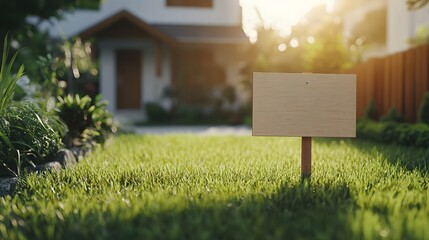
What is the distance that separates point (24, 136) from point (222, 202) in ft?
8.41

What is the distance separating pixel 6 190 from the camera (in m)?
4.40

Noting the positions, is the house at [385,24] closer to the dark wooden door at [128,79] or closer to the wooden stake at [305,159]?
the dark wooden door at [128,79]

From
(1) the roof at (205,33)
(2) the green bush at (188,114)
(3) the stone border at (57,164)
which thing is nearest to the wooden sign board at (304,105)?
(3) the stone border at (57,164)

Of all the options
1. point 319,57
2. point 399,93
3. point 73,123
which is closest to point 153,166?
point 73,123

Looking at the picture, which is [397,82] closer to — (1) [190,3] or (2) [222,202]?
(2) [222,202]

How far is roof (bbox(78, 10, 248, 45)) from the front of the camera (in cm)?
1769

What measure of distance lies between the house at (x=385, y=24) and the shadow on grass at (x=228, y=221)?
15.7 meters

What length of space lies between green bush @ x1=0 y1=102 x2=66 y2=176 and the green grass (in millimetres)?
397

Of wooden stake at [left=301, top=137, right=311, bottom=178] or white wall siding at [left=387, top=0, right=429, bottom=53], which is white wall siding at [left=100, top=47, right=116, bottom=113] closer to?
white wall siding at [left=387, top=0, right=429, bottom=53]

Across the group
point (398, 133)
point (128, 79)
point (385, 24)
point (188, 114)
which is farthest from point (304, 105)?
point (385, 24)

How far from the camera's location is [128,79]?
20.1m

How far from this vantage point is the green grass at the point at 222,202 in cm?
301

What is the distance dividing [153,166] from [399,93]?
20.5 feet

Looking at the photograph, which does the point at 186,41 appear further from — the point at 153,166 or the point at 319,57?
the point at 153,166
